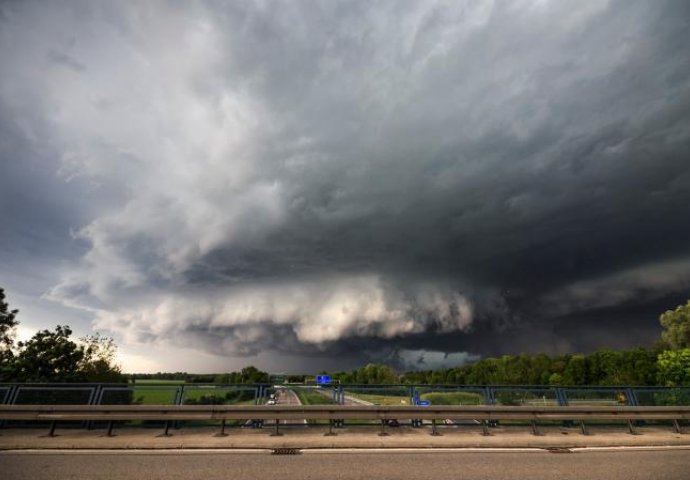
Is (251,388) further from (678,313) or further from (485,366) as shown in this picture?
(485,366)

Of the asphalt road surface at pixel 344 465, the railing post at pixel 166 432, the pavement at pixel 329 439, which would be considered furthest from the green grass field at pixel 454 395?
the railing post at pixel 166 432

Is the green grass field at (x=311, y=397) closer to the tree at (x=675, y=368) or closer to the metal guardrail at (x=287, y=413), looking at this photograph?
the metal guardrail at (x=287, y=413)

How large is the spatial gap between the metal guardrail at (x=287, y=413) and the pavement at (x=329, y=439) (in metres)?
0.50

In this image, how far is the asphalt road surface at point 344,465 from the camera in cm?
730

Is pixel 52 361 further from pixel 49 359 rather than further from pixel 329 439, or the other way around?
pixel 329 439

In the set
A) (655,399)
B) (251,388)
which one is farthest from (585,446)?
(251,388)

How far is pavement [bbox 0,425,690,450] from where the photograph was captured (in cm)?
1016

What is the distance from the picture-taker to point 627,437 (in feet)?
40.7

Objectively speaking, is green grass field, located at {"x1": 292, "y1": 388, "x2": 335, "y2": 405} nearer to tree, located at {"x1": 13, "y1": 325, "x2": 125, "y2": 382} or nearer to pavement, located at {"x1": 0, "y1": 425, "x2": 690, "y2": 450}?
pavement, located at {"x1": 0, "y1": 425, "x2": 690, "y2": 450}

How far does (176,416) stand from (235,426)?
2447mm

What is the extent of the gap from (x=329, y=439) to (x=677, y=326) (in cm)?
7115

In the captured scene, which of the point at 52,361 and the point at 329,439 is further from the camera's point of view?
the point at 52,361

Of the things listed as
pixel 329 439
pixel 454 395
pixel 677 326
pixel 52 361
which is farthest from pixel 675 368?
pixel 52 361

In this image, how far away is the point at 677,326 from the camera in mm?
59031
